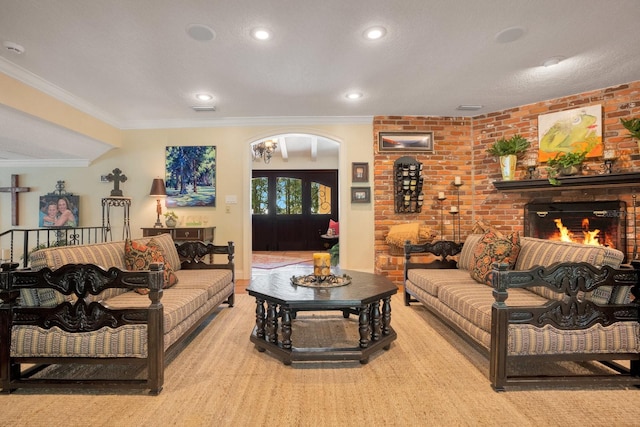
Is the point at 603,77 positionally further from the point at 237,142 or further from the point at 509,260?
the point at 237,142

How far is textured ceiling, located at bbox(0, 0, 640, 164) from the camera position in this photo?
2.34 metres

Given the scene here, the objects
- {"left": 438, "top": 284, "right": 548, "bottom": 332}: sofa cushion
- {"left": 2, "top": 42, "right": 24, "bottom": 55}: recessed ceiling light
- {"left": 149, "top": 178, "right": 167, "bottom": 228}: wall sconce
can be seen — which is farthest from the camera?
{"left": 149, "top": 178, "right": 167, "bottom": 228}: wall sconce

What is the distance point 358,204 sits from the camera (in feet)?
16.4

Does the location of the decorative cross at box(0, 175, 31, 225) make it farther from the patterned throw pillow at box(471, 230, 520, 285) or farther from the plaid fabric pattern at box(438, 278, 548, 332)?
the patterned throw pillow at box(471, 230, 520, 285)

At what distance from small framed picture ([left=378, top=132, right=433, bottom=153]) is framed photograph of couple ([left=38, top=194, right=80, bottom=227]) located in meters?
4.94

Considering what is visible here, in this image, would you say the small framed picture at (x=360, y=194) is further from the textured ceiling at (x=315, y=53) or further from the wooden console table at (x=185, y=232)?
the wooden console table at (x=185, y=232)

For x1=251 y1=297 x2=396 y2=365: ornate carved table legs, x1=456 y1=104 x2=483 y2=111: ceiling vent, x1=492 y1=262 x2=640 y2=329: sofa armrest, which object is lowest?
x1=251 y1=297 x2=396 y2=365: ornate carved table legs

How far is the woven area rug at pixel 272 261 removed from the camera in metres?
6.47

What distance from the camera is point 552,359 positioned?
1801 mm

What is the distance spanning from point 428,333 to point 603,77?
3521 millimetres

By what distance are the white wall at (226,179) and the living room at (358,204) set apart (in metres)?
0.02

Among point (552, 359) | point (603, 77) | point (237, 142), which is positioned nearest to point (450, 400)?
point (552, 359)

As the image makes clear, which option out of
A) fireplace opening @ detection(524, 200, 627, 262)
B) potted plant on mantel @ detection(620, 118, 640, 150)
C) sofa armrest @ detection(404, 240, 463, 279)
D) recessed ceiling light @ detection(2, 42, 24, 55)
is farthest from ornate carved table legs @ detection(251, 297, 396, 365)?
potted plant on mantel @ detection(620, 118, 640, 150)

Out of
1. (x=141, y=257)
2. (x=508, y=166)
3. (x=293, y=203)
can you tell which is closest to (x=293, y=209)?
(x=293, y=203)
